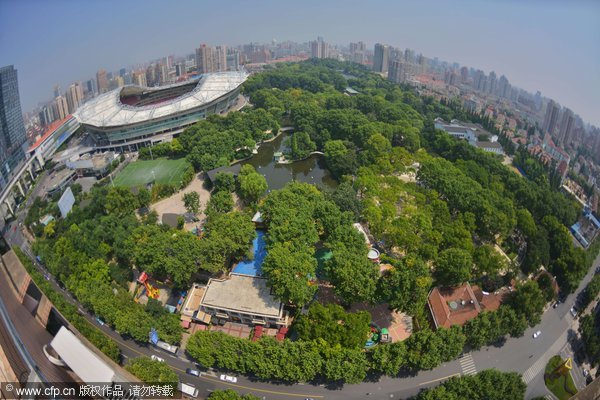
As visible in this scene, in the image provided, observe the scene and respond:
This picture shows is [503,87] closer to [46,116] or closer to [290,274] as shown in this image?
[290,274]

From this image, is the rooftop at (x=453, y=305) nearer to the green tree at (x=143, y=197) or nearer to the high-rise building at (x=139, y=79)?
the green tree at (x=143, y=197)

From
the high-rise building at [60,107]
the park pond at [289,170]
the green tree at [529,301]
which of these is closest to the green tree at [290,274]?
the green tree at [529,301]

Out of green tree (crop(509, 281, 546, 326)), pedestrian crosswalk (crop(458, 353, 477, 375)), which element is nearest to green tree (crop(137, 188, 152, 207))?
pedestrian crosswalk (crop(458, 353, 477, 375))

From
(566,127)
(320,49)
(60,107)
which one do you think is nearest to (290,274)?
(60,107)

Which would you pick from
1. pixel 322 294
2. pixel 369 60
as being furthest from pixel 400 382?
pixel 369 60

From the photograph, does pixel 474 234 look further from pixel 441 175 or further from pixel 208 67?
pixel 208 67

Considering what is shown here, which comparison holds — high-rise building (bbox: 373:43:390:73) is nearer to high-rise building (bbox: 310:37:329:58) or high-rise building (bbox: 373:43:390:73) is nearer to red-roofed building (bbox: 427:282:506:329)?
high-rise building (bbox: 310:37:329:58)
